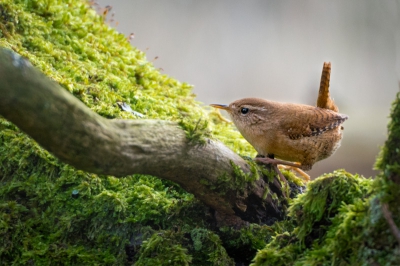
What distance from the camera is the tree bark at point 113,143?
5.05 ft

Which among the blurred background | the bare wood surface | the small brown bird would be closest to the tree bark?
the small brown bird

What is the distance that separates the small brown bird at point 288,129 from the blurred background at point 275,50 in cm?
565

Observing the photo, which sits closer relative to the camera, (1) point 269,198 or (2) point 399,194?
(2) point 399,194

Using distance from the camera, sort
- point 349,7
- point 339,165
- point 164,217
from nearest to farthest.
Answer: point 164,217, point 339,165, point 349,7

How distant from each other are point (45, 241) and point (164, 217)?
29.0 inches

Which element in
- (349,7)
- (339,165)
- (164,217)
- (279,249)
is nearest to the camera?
(279,249)

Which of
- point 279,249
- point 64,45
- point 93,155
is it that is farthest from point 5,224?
point 64,45

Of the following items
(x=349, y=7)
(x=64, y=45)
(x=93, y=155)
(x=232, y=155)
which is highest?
(x=349, y=7)

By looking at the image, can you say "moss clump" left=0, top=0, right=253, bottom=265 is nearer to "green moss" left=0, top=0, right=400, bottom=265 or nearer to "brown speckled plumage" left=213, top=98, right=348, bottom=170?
"green moss" left=0, top=0, right=400, bottom=265

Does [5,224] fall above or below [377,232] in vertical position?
below

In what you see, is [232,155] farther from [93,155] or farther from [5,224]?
[5,224]

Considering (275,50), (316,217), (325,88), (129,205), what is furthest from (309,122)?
(275,50)

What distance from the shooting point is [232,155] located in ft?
8.23

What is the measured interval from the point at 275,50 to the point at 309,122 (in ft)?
23.8
